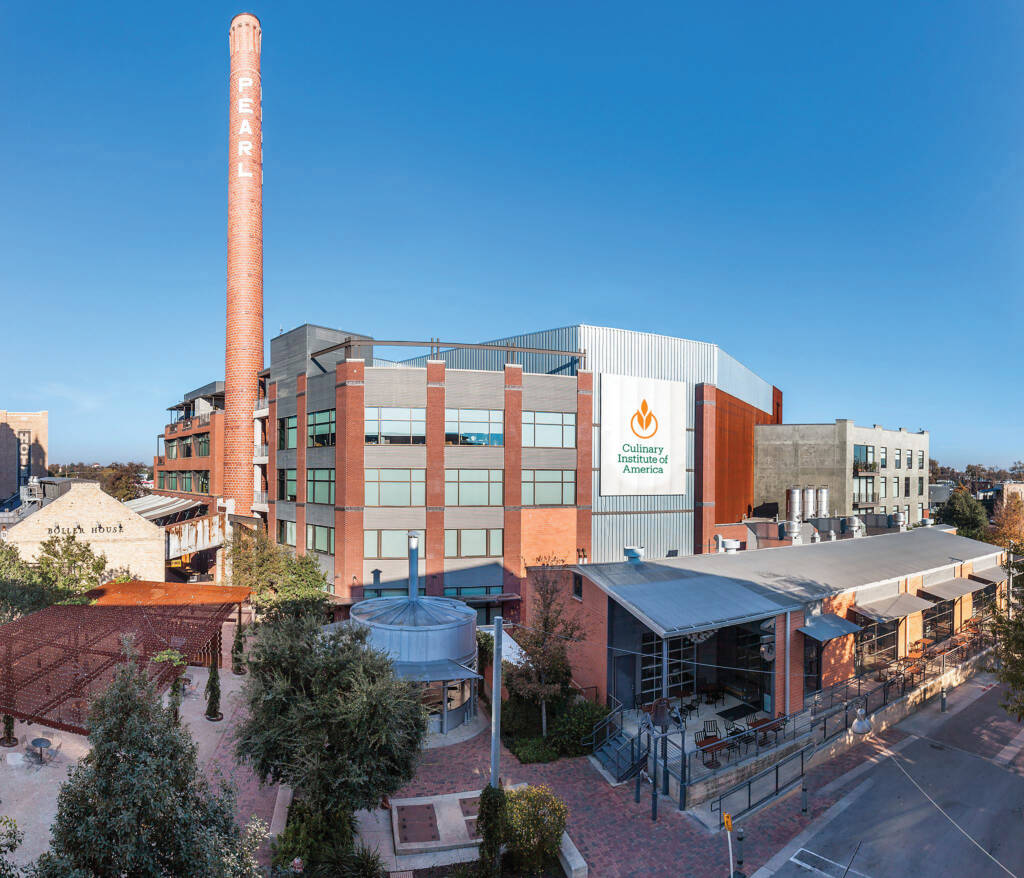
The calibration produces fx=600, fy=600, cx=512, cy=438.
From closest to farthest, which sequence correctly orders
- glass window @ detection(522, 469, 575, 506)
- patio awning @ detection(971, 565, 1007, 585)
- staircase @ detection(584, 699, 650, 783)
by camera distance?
staircase @ detection(584, 699, 650, 783)
patio awning @ detection(971, 565, 1007, 585)
glass window @ detection(522, 469, 575, 506)

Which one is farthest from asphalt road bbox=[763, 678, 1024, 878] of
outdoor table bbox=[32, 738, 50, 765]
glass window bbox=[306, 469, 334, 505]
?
glass window bbox=[306, 469, 334, 505]

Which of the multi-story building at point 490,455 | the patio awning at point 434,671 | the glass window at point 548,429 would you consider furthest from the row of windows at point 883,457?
the patio awning at point 434,671

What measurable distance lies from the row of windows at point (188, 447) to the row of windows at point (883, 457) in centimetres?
6355

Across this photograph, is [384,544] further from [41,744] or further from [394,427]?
[41,744]

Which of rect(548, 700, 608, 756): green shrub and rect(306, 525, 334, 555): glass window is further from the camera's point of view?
rect(306, 525, 334, 555): glass window

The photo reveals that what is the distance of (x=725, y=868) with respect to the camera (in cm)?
1417

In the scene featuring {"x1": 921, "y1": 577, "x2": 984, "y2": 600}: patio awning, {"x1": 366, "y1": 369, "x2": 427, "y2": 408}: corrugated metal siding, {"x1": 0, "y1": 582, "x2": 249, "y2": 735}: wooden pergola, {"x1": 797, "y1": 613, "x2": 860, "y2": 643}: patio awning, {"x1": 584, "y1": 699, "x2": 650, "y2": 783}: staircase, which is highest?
{"x1": 366, "y1": 369, "x2": 427, "y2": 408}: corrugated metal siding

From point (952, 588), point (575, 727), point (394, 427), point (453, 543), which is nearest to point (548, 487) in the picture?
point (453, 543)

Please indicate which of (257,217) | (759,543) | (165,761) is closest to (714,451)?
(759,543)

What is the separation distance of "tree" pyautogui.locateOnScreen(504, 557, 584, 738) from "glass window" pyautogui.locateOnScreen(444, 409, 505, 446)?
16.2 meters

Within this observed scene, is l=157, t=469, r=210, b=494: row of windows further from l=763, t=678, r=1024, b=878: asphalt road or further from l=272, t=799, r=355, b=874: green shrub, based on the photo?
l=763, t=678, r=1024, b=878: asphalt road

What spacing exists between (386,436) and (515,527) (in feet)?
32.1

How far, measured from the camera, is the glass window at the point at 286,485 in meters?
42.9

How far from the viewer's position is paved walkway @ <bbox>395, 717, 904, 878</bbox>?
14.4 metres
